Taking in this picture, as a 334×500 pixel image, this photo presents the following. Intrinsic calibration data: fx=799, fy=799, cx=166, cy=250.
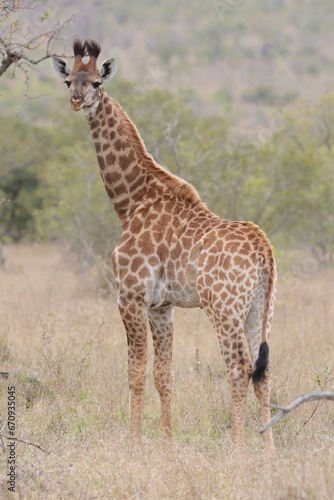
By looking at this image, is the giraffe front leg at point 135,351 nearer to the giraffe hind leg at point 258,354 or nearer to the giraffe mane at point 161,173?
the giraffe hind leg at point 258,354

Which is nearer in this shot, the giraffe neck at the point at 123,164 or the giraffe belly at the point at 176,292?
the giraffe belly at the point at 176,292

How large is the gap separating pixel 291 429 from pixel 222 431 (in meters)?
0.58

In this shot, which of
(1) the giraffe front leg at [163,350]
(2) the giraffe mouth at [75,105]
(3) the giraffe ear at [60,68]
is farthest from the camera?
(3) the giraffe ear at [60,68]

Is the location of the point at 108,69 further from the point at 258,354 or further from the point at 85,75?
the point at 258,354

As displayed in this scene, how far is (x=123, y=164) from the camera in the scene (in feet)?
22.3

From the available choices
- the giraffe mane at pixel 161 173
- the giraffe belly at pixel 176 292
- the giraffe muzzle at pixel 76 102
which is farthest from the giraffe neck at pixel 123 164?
the giraffe belly at pixel 176 292

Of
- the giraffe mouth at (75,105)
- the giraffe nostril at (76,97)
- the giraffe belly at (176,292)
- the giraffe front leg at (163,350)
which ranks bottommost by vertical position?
the giraffe front leg at (163,350)

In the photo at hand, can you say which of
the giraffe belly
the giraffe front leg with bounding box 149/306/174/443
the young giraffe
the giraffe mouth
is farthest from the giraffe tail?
the giraffe mouth

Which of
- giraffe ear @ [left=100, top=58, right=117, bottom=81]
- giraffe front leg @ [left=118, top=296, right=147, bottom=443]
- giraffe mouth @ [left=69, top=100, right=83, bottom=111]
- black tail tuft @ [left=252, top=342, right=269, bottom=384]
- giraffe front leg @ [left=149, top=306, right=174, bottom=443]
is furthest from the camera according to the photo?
giraffe ear @ [left=100, top=58, right=117, bottom=81]

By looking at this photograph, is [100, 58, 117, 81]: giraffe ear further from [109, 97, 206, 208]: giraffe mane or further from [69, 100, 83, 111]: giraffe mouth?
[69, 100, 83, 111]: giraffe mouth

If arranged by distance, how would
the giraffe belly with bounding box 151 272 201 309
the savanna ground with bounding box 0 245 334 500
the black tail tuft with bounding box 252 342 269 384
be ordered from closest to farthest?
1. the savanna ground with bounding box 0 245 334 500
2. the black tail tuft with bounding box 252 342 269 384
3. the giraffe belly with bounding box 151 272 201 309

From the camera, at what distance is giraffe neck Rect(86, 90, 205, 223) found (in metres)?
6.71

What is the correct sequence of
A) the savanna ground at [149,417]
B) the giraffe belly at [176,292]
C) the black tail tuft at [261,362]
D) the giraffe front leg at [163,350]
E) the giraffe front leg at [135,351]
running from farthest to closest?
the giraffe front leg at [163,350] → the giraffe front leg at [135,351] → the giraffe belly at [176,292] → the black tail tuft at [261,362] → the savanna ground at [149,417]

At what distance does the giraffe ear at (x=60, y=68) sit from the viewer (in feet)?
22.6
